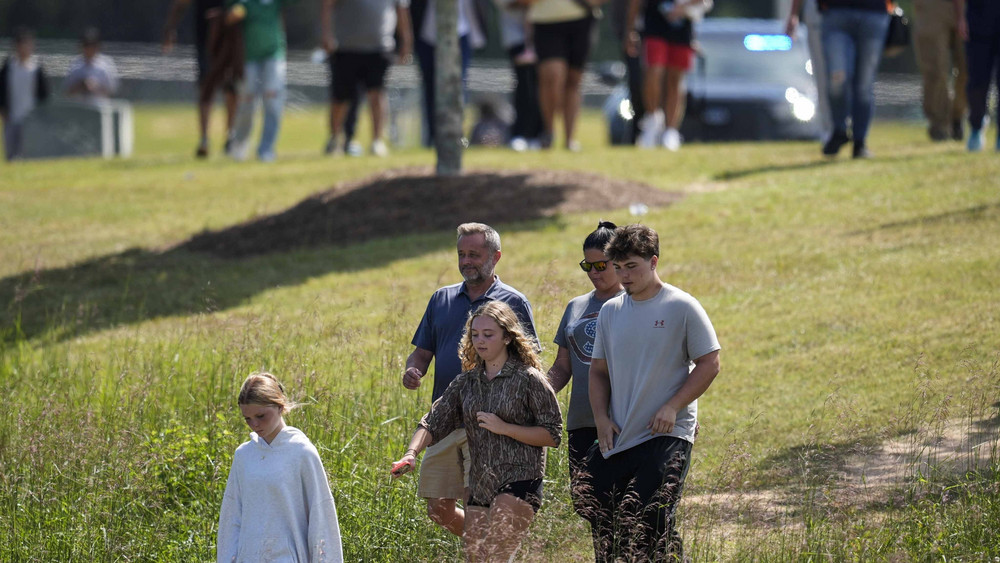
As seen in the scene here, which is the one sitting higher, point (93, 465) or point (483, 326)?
point (483, 326)

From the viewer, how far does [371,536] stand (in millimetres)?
7289

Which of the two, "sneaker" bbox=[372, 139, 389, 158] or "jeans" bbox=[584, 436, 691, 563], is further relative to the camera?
"sneaker" bbox=[372, 139, 389, 158]

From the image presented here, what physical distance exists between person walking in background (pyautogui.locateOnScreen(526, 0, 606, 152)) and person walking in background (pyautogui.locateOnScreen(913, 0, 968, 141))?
3824 mm

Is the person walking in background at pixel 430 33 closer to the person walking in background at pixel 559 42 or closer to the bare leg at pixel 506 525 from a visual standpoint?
the person walking in background at pixel 559 42

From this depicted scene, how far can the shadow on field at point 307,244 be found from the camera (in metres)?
11.0

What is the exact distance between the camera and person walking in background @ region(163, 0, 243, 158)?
18.1m

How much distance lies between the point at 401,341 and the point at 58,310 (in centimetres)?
375

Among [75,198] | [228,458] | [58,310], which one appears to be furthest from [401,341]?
[75,198]

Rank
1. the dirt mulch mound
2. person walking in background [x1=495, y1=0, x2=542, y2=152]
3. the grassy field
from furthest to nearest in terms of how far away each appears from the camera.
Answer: person walking in background [x1=495, y1=0, x2=542, y2=152]
the dirt mulch mound
the grassy field

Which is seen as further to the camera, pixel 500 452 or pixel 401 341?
pixel 401 341

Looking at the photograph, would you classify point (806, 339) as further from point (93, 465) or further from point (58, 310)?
point (58, 310)

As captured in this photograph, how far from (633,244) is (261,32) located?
40.2 ft

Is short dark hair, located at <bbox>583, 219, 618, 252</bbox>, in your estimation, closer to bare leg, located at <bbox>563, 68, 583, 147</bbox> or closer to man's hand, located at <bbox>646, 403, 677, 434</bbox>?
man's hand, located at <bbox>646, 403, 677, 434</bbox>

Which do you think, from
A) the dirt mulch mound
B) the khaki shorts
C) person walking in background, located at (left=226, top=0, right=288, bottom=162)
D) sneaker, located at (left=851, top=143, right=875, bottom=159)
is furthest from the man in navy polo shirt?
person walking in background, located at (left=226, top=0, right=288, bottom=162)
